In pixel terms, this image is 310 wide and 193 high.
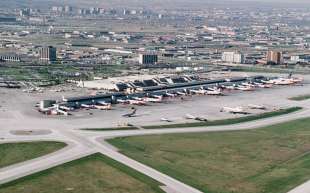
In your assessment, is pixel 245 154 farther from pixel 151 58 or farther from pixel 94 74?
pixel 151 58

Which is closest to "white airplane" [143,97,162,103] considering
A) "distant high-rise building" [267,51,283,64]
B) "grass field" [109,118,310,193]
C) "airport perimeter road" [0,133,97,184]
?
"grass field" [109,118,310,193]

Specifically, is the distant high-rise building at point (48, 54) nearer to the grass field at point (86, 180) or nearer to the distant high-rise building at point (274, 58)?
the distant high-rise building at point (274, 58)

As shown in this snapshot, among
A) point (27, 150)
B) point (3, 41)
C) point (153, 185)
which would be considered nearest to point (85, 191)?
point (153, 185)

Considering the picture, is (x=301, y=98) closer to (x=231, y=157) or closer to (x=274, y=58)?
(x=231, y=157)

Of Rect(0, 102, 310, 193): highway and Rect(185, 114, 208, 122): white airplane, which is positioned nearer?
Rect(0, 102, 310, 193): highway

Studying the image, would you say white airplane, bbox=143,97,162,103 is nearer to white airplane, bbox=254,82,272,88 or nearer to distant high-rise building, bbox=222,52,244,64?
white airplane, bbox=254,82,272,88

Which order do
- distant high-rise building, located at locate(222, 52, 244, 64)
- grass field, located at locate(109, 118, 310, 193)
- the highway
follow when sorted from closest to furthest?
1. the highway
2. grass field, located at locate(109, 118, 310, 193)
3. distant high-rise building, located at locate(222, 52, 244, 64)

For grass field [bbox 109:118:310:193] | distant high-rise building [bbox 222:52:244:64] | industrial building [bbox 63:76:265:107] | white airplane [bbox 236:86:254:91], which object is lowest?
grass field [bbox 109:118:310:193]
